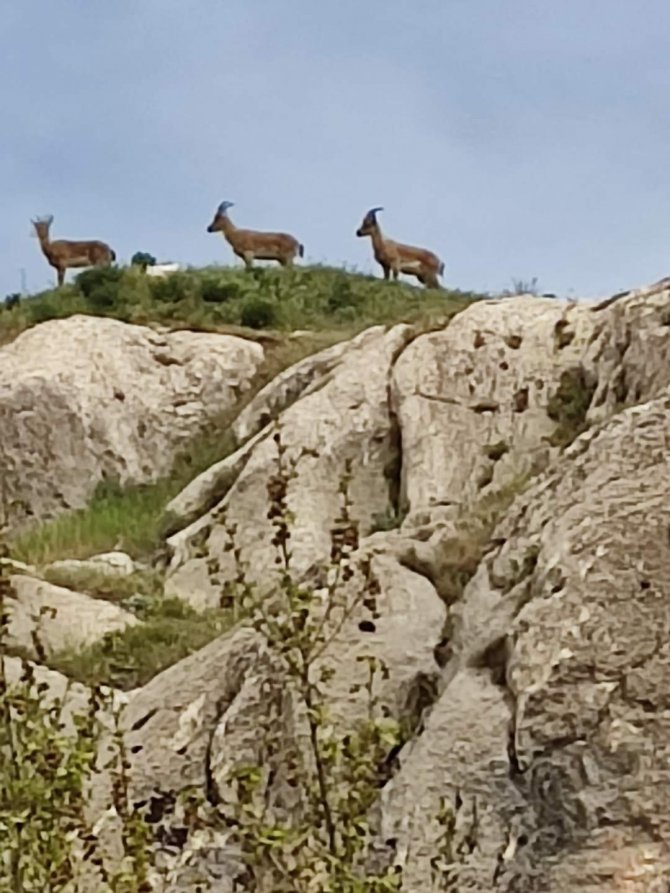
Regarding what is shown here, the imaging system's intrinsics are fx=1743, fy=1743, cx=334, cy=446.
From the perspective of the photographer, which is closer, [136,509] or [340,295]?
[136,509]

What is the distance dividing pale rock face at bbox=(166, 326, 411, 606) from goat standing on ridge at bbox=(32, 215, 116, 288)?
12852 millimetres

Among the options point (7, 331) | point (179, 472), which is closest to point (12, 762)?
point (179, 472)

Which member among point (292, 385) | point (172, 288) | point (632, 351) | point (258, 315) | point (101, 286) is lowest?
point (632, 351)

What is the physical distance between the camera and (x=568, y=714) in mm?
7660

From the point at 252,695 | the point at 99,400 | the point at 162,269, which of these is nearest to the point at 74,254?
the point at 162,269

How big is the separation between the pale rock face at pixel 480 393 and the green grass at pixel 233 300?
18.4 feet

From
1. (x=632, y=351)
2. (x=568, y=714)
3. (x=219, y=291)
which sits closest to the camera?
(x=568, y=714)

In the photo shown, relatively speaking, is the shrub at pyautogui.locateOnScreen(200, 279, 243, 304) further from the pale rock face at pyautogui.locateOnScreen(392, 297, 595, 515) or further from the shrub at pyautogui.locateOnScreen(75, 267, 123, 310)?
the pale rock face at pyautogui.locateOnScreen(392, 297, 595, 515)

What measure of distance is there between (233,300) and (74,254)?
6.09 metres

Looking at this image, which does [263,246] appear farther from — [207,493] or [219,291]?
[207,493]

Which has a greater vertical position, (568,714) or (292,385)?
(292,385)

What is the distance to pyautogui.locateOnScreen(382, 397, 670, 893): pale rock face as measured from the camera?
23.9 feet

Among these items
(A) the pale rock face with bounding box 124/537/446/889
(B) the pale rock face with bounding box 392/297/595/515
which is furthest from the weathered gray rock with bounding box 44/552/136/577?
(A) the pale rock face with bounding box 124/537/446/889

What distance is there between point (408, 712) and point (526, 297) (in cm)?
1198
